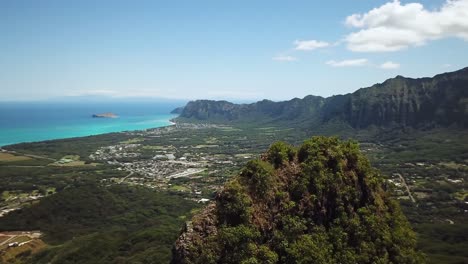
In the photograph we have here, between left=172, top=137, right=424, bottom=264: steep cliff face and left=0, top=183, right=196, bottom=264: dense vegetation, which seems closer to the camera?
left=172, top=137, right=424, bottom=264: steep cliff face

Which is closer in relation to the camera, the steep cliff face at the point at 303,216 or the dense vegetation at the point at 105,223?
the steep cliff face at the point at 303,216

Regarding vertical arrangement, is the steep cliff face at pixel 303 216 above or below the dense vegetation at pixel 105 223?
above

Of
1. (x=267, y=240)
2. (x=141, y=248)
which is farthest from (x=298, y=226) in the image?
(x=141, y=248)

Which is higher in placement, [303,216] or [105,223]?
[303,216]

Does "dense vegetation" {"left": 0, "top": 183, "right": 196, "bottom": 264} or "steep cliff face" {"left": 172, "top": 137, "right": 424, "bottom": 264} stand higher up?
"steep cliff face" {"left": 172, "top": 137, "right": 424, "bottom": 264}

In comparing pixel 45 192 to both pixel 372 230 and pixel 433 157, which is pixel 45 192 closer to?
pixel 372 230
